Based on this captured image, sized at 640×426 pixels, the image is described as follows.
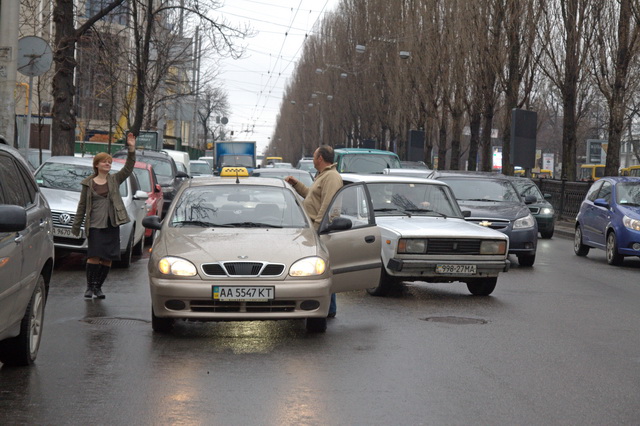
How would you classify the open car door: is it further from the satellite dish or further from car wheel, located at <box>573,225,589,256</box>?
car wheel, located at <box>573,225,589,256</box>

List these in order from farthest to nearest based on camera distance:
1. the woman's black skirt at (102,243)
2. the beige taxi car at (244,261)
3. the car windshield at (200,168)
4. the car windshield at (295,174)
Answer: the car windshield at (200,168) < the car windshield at (295,174) < the woman's black skirt at (102,243) < the beige taxi car at (244,261)

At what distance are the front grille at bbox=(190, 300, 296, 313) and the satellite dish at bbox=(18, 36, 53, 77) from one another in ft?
28.5

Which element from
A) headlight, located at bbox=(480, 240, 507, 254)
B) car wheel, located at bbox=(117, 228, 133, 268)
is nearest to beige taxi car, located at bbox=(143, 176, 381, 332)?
headlight, located at bbox=(480, 240, 507, 254)

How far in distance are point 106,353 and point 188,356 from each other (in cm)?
65

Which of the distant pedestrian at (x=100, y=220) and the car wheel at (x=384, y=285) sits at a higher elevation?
the distant pedestrian at (x=100, y=220)

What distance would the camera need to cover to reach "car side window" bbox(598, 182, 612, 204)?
19.7 m

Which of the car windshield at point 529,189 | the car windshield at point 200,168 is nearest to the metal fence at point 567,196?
the car windshield at point 529,189

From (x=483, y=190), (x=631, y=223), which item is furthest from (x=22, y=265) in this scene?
(x=631, y=223)

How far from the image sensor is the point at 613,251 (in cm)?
1872

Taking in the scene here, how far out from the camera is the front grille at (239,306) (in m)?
8.74

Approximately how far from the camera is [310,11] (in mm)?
83938

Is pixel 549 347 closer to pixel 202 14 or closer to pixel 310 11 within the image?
pixel 202 14

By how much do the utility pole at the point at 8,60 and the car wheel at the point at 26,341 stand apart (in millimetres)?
8220

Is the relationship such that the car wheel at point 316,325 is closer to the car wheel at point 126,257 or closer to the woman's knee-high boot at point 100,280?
the woman's knee-high boot at point 100,280
